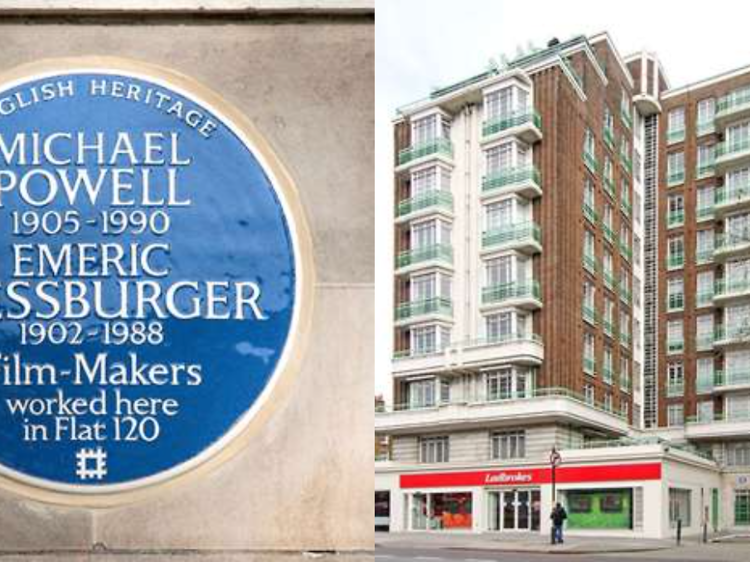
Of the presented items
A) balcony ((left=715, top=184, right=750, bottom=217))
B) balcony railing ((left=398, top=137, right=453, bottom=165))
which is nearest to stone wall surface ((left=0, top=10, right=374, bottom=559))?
balcony railing ((left=398, top=137, right=453, bottom=165))

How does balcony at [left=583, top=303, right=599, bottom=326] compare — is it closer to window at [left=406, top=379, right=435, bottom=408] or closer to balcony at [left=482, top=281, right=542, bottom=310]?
balcony at [left=482, top=281, right=542, bottom=310]

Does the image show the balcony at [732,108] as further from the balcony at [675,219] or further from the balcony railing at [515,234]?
the balcony railing at [515,234]

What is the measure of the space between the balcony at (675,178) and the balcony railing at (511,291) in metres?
23.1

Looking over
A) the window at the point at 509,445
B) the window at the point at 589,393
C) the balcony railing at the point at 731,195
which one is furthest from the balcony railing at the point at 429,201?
the balcony railing at the point at 731,195

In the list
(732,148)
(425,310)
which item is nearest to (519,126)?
(425,310)

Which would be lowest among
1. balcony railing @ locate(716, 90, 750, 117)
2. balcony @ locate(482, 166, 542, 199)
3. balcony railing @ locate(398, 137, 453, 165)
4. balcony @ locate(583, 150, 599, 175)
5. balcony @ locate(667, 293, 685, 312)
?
balcony @ locate(667, 293, 685, 312)

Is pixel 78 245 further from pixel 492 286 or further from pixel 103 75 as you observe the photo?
pixel 492 286

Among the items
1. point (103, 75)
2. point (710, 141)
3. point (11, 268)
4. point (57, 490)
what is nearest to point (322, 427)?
point (57, 490)

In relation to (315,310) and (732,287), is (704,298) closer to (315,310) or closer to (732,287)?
(732,287)

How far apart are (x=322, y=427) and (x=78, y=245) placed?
4.72ft

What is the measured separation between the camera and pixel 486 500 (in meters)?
48.4

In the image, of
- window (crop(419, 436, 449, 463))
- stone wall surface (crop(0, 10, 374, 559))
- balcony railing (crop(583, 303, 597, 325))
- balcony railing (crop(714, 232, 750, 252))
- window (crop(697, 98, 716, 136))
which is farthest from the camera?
window (crop(697, 98, 716, 136))

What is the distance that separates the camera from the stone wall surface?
13.8 feet

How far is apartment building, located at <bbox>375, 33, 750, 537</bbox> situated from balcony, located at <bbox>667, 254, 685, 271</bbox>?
355mm
